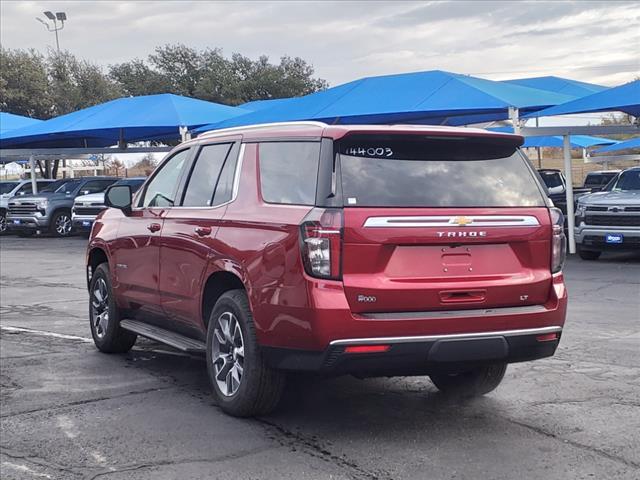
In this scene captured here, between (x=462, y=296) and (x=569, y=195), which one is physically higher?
(x=462, y=296)

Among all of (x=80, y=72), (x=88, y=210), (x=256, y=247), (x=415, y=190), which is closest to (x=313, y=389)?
(x=256, y=247)

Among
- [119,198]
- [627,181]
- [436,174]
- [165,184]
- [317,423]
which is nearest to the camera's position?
[436,174]

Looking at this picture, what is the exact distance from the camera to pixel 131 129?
26281 millimetres

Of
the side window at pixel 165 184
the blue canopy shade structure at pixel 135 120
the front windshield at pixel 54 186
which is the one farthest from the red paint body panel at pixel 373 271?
the front windshield at pixel 54 186

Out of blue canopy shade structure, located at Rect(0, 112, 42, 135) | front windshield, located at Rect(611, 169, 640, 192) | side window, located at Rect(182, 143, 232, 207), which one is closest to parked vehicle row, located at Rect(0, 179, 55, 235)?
blue canopy shade structure, located at Rect(0, 112, 42, 135)

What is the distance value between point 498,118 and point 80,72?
30.9m

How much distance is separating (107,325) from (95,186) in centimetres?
1833

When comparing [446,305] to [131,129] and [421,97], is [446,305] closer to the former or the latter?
[421,97]

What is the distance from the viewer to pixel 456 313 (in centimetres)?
513

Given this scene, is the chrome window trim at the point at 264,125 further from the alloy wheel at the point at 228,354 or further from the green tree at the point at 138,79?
the green tree at the point at 138,79

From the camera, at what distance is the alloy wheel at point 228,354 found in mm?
5695

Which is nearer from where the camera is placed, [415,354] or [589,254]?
[415,354]

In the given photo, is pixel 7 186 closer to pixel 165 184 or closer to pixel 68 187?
pixel 68 187

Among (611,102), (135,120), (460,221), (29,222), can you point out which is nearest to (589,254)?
(611,102)
